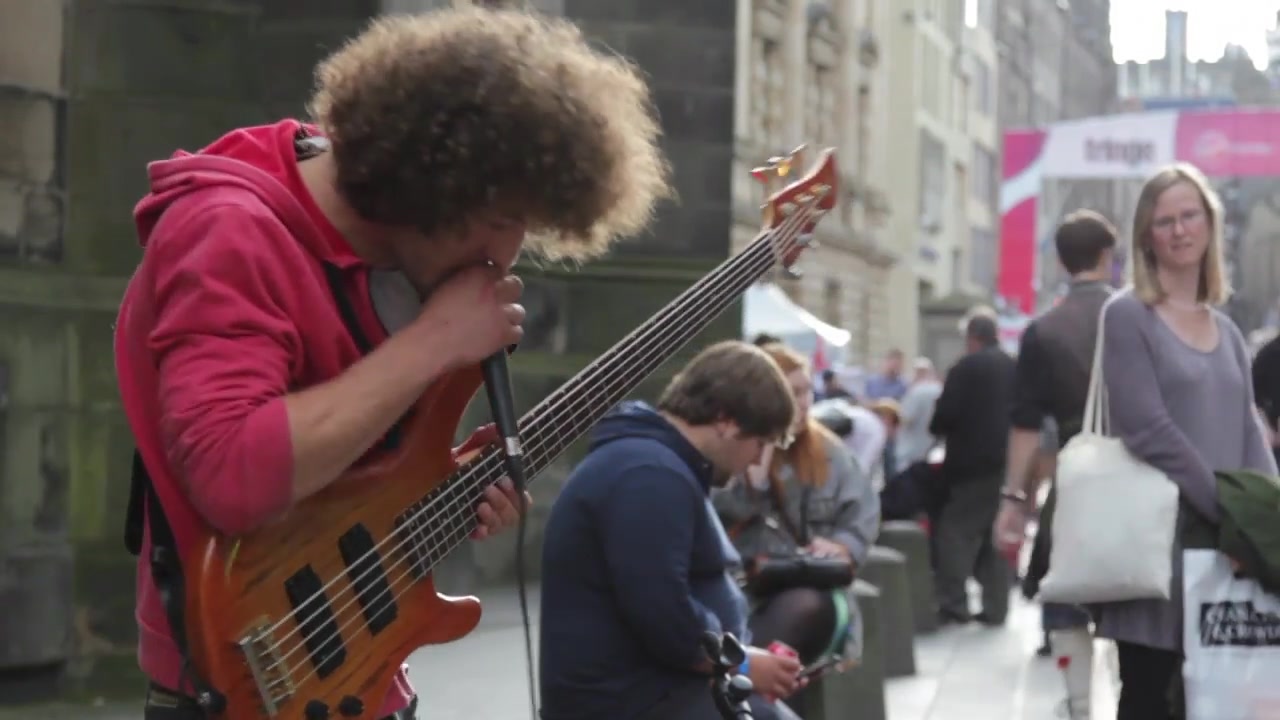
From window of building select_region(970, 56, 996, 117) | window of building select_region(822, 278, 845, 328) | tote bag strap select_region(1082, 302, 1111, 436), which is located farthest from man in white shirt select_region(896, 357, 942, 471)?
window of building select_region(970, 56, 996, 117)

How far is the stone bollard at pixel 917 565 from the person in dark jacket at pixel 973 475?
411mm

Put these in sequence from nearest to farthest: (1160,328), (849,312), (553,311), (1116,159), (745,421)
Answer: (745,421)
(1160,328)
(553,311)
(1116,159)
(849,312)

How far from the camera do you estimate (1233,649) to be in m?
5.48

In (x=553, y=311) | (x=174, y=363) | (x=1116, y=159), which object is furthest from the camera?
(x=1116, y=159)

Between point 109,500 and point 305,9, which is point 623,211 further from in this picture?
point 305,9

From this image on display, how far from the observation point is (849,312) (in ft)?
150

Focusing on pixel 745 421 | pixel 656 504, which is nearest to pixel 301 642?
pixel 656 504

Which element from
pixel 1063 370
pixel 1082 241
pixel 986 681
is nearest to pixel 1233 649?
pixel 1063 370

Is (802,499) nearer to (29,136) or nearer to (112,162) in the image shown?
(112,162)

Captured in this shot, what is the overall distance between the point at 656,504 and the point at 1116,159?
28053 mm

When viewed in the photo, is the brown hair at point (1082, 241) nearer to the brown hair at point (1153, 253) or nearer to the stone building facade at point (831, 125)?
the brown hair at point (1153, 253)

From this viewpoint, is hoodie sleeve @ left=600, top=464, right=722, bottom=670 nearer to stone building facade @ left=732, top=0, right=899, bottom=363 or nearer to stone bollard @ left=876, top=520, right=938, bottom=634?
stone bollard @ left=876, top=520, right=938, bottom=634

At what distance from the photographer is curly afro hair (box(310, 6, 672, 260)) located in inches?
99.0

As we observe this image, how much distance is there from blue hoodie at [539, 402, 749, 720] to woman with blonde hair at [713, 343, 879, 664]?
7.51ft
